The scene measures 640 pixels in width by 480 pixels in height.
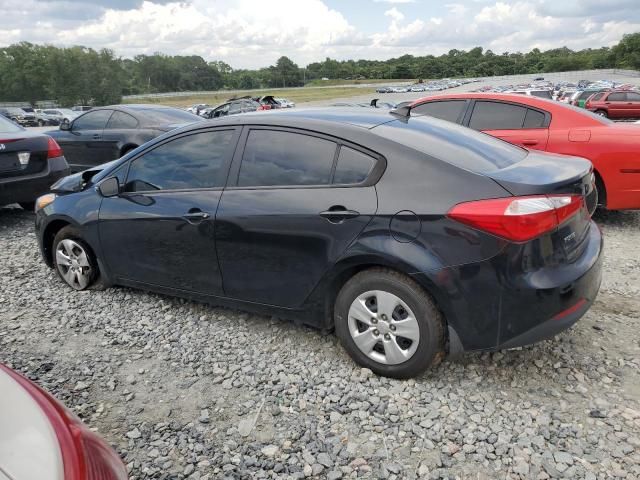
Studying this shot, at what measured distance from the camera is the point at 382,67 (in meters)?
152

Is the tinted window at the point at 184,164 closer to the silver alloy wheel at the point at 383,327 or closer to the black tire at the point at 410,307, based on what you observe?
the black tire at the point at 410,307

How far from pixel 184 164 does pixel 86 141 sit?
6.12 metres

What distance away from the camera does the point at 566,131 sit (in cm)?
577

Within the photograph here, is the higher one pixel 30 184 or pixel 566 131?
pixel 566 131

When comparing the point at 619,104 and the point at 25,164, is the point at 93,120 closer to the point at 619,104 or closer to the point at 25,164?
the point at 25,164

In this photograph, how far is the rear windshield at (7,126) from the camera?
659 cm

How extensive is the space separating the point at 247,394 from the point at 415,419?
97cm

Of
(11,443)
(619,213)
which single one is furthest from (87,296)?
(619,213)

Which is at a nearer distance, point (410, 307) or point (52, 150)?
point (410, 307)

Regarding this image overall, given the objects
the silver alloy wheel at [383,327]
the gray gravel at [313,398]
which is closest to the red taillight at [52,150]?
the gray gravel at [313,398]

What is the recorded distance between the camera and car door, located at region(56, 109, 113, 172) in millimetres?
8742

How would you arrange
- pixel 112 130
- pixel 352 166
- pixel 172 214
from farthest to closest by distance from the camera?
pixel 112 130, pixel 172 214, pixel 352 166

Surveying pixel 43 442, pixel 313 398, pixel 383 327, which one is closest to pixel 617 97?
pixel 383 327

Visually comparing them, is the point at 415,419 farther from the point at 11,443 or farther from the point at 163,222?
the point at 163,222
